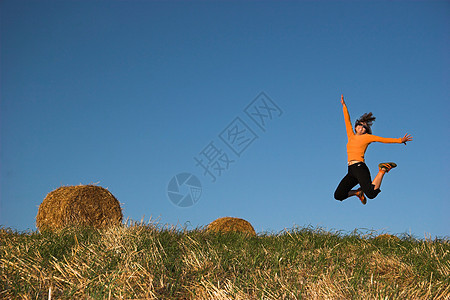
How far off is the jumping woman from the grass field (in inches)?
59.5

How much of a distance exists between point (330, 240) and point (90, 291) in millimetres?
4205

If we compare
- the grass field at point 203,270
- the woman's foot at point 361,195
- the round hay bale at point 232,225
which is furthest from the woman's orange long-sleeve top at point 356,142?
the round hay bale at point 232,225

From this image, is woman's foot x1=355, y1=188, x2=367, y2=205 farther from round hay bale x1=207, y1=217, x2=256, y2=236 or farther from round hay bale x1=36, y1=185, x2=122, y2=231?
round hay bale x1=36, y1=185, x2=122, y2=231

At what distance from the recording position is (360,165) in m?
7.29

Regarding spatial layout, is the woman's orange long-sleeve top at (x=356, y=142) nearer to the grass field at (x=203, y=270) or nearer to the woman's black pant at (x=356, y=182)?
the woman's black pant at (x=356, y=182)

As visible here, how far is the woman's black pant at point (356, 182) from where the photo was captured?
280 inches

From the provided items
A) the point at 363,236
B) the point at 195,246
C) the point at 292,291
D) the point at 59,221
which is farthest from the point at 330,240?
the point at 59,221

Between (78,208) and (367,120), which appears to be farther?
(78,208)

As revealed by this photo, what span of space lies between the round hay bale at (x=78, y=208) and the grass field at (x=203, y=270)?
10.0 feet

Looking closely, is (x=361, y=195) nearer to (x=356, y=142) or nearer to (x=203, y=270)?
(x=356, y=142)

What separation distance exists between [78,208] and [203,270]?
5.75 m

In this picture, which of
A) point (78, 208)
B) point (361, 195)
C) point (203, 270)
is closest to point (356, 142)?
point (361, 195)

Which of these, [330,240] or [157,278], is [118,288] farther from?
[330,240]

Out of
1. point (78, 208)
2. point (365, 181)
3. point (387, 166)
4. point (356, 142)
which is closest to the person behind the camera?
point (365, 181)
